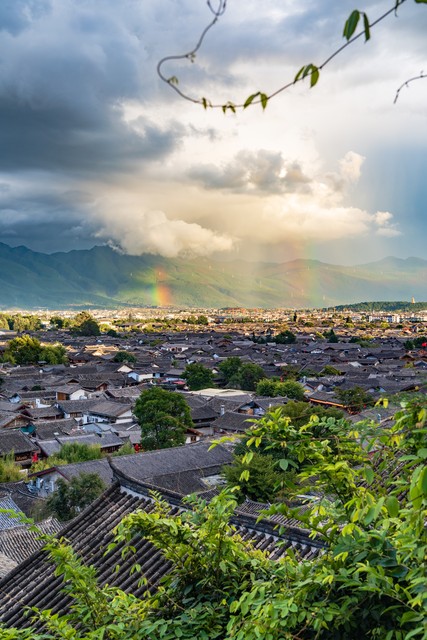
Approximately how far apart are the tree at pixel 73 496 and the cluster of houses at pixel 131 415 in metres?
0.91

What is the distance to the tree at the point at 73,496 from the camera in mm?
19750

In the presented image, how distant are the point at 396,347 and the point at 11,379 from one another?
54.7 metres

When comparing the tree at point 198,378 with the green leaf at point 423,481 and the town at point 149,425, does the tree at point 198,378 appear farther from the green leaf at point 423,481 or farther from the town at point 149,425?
the green leaf at point 423,481

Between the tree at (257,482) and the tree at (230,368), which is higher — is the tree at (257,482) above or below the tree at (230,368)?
above

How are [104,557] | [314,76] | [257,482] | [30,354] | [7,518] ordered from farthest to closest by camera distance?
1. [30,354]
2. [7,518]
3. [257,482]
4. [104,557]
5. [314,76]

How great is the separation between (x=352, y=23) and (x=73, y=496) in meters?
20.1

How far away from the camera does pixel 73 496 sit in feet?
65.3

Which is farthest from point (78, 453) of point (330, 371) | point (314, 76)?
point (330, 371)

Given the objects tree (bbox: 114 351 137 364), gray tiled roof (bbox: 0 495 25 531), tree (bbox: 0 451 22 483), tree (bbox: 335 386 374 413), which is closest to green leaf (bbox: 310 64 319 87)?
gray tiled roof (bbox: 0 495 25 531)

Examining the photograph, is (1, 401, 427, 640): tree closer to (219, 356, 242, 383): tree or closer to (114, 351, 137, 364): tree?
(219, 356, 242, 383): tree

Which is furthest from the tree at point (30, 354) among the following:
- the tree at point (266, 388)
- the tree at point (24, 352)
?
the tree at point (266, 388)

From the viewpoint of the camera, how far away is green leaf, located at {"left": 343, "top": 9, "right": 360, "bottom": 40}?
1.96 metres

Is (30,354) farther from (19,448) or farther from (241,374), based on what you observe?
(19,448)

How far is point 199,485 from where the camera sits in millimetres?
21797
